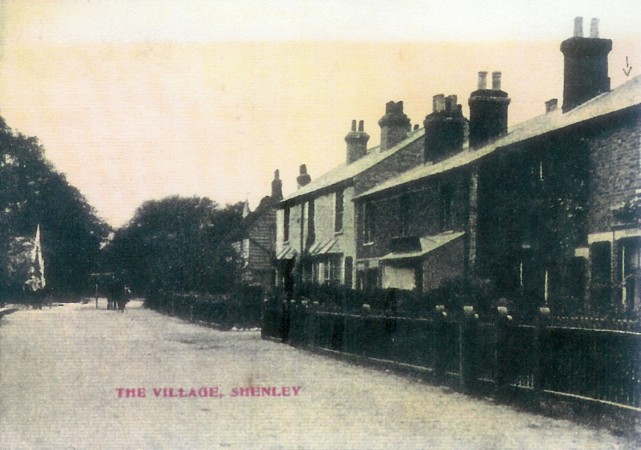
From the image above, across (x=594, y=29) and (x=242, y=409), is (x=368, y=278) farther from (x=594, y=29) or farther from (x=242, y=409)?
(x=242, y=409)

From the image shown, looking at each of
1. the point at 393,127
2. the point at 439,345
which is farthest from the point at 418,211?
the point at 439,345

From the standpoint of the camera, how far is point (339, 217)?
27.8 meters

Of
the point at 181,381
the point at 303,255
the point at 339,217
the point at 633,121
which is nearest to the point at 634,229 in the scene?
the point at 633,121

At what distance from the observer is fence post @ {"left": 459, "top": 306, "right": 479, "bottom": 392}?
10121 millimetres

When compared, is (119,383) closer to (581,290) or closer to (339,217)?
(581,290)

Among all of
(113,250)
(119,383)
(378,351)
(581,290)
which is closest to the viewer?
(119,383)

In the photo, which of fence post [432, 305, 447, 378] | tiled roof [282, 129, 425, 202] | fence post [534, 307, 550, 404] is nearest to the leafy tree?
tiled roof [282, 129, 425, 202]

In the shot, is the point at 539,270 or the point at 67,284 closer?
the point at 539,270

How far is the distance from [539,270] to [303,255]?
14.5 m

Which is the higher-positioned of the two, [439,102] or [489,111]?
[439,102]

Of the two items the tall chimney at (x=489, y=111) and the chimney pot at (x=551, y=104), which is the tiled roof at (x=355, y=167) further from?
the tall chimney at (x=489, y=111)

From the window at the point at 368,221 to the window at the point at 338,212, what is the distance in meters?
1.84

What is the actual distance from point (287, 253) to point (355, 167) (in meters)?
6.77

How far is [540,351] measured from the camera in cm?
888
